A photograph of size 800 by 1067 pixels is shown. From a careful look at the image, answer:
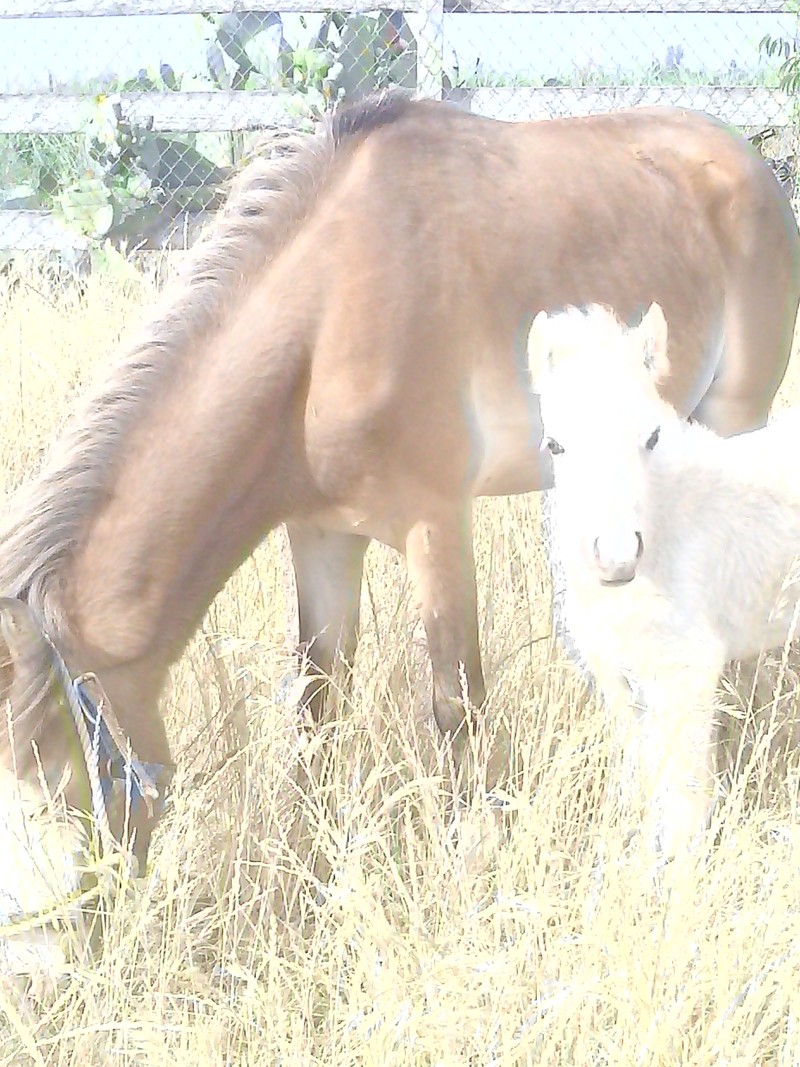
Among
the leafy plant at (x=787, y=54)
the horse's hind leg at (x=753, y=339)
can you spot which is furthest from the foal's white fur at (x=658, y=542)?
the leafy plant at (x=787, y=54)

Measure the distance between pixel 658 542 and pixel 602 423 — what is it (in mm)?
353

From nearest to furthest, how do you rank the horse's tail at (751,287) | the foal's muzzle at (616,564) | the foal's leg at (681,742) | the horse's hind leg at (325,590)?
the foal's muzzle at (616,564) < the foal's leg at (681,742) < the horse's hind leg at (325,590) < the horse's tail at (751,287)

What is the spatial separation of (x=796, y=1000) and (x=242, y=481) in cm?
121

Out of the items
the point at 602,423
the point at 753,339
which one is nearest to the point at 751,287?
the point at 753,339

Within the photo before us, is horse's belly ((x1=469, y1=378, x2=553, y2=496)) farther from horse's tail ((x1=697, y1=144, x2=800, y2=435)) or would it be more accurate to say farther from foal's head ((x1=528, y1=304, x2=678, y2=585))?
horse's tail ((x1=697, y1=144, x2=800, y2=435))

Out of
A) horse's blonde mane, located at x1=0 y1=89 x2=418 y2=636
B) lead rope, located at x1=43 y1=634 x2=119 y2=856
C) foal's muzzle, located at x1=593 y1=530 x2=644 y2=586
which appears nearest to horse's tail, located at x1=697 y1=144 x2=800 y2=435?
horse's blonde mane, located at x1=0 y1=89 x2=418 y2=636

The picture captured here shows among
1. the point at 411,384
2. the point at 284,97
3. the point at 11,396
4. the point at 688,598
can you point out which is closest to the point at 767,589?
the point at 688,598

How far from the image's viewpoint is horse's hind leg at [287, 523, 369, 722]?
2648 millimetres

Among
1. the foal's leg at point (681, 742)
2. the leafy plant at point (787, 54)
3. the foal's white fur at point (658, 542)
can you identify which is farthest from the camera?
the leafy plant at point (787, 54)

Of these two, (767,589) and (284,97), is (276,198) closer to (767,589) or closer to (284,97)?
(767,589)

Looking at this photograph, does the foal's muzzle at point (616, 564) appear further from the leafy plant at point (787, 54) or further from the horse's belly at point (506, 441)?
the leafy plant at point (787, 54)

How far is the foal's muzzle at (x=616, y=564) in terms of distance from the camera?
5.76ft

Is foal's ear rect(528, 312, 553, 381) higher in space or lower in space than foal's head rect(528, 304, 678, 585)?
higher

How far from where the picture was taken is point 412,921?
1.76m
